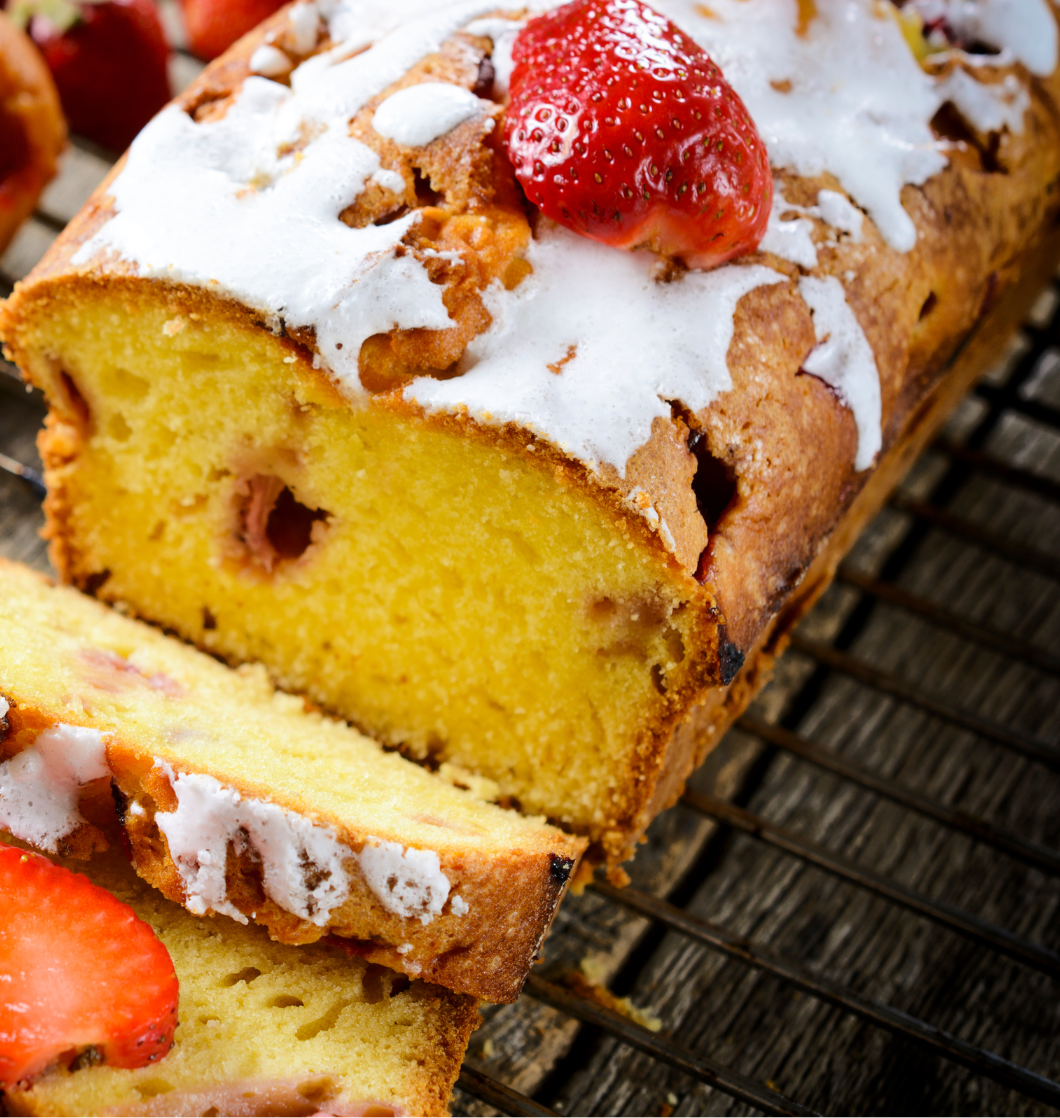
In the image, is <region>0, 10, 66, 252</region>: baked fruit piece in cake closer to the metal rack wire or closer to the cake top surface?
the cake top surface

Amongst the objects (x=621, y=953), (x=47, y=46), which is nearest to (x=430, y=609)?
(x=621, y=953)

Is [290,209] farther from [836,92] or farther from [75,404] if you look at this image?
[836,92]

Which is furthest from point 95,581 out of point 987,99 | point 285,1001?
point 987,99

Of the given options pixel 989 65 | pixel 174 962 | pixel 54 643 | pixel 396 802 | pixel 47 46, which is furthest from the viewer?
pixel 47 46

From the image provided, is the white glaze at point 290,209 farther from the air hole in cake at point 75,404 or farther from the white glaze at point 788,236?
the white glaze at point 788,236

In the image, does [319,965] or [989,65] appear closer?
[319,965]

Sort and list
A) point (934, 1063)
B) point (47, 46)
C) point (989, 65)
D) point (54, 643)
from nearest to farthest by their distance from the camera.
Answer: point (54, 643) < point (934, 1063) < point (989, 65) < point (47, 46)

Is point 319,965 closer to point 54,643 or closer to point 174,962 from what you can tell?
point 174,962
